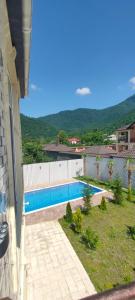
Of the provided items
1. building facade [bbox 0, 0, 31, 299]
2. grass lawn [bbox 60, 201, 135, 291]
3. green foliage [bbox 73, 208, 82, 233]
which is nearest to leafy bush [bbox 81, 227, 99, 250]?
grass lawn [bbox 60, 201, 135, 291]

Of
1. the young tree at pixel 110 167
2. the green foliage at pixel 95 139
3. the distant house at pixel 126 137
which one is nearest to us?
the young tree at pixel 110 167

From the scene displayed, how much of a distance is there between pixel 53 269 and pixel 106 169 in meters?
10.0

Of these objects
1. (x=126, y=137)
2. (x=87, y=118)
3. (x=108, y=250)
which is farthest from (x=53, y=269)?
(x=87, y=118)

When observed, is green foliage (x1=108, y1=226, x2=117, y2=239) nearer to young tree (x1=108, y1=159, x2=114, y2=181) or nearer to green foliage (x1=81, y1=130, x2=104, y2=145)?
young tree (x1=108, y1=159, x2=114, y2=181)

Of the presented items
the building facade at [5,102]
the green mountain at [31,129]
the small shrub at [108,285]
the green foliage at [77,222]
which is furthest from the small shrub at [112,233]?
the green mountain at [31,129]

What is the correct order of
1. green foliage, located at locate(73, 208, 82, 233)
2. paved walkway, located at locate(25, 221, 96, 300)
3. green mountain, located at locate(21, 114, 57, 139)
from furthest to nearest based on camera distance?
green mountain, located at locate(21, 114, 57, 139) → green foliage, located at locate(73, 208, 82, 233) → paved walkway, located at locate(25, 221, 96, 300)

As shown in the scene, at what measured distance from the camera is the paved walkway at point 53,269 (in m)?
3.98

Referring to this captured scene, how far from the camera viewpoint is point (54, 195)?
1250cm

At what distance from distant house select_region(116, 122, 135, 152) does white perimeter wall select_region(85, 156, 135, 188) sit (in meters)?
9.16

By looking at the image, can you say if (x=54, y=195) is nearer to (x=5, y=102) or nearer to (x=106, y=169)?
(x=106, y=169)

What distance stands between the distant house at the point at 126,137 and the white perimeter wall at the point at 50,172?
32.8 ft

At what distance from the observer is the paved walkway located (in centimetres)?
398

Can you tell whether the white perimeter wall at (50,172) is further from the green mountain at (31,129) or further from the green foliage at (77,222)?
the green mountain at (31,129)

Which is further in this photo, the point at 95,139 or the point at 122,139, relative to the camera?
the point at 95,139
